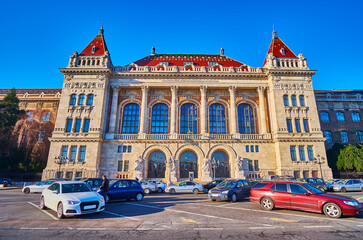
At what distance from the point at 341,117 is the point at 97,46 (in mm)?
50562

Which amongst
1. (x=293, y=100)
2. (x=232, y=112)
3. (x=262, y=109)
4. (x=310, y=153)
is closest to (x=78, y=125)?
(x=232, y=112)

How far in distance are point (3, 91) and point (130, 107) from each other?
34.2 meters

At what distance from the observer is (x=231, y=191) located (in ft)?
45.8

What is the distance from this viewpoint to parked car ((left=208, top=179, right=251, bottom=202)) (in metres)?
13.9

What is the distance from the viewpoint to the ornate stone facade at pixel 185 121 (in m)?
31.1

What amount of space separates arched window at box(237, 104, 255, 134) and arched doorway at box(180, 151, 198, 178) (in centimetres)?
963

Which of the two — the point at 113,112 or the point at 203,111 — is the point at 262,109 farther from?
the point at 113,112

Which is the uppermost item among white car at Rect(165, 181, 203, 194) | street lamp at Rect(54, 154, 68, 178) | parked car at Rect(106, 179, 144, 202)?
street lamp at Rect(54, 154, 68, 178)

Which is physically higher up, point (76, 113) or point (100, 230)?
point (76, 113)

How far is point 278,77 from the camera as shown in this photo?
114 ft

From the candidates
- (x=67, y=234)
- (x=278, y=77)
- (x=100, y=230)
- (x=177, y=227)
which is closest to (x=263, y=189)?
(x=177, y=227)

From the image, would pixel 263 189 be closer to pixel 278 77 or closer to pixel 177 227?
pixel 177 227

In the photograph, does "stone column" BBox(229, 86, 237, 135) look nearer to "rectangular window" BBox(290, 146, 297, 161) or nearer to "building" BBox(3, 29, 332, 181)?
"building" BBox(3, 29, 332, 181)

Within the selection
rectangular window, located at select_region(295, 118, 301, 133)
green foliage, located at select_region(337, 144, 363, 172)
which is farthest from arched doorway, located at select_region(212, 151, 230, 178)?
green foliage, located at select_region(337, 144, 363, 172)
